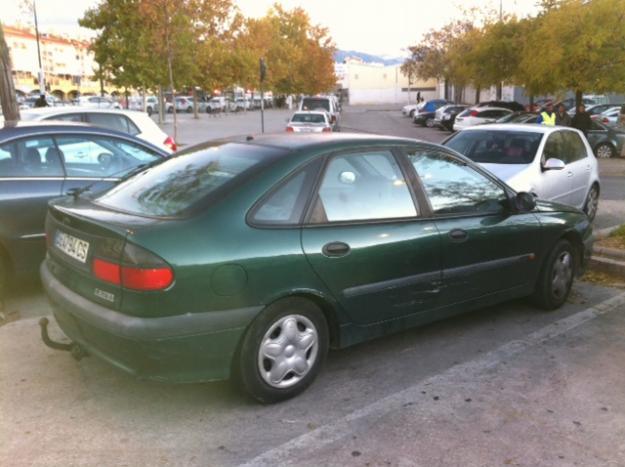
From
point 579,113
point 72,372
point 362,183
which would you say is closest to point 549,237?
point 362,183

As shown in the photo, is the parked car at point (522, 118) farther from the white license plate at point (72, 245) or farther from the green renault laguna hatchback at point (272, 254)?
the white license plate at point (72, 245)

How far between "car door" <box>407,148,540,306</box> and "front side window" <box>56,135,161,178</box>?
10.2 ft

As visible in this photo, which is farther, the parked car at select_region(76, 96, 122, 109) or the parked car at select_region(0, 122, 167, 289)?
the parked car at select_region(76, 96, 122, 109)

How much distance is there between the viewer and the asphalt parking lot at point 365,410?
3.14 m

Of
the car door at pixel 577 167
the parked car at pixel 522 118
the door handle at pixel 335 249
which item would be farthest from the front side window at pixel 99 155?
the parked car at pixel 522 118

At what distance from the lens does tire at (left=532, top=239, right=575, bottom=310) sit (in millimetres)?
5168

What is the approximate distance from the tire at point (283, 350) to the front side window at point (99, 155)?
3086mm

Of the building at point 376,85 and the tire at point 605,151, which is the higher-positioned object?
the building at point 376,85

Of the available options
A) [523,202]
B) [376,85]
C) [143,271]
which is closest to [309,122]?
[523,202]

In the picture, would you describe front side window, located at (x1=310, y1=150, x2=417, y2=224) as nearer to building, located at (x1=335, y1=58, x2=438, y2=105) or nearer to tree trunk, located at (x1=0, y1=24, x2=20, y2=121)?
tree trunk, located at (x1=0, y1=24, x2=20, y2=121)

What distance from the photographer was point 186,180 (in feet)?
12.5

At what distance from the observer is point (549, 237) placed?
199 inches

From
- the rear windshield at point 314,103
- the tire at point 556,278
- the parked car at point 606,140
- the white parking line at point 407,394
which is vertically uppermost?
the rear windshield at point 314,103

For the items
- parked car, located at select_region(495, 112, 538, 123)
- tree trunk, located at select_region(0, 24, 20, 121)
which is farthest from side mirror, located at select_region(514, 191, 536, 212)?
parked car, located at select_region(495, 112, 538, 123)
